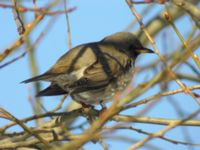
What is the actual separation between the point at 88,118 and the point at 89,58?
2.82 ft

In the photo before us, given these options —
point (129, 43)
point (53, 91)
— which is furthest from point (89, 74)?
point (129, 43)

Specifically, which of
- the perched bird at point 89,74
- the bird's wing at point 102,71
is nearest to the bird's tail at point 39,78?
the perched bird at point 89,74

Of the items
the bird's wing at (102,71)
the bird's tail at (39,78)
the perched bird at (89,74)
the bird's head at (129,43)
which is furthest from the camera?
the bird's head at (129,43)

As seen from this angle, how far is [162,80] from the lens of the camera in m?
2.17

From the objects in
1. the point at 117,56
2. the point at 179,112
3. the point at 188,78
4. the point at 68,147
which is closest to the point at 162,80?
the point at 68,147

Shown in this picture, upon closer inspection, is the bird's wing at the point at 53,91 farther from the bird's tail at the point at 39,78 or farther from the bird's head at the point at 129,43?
the bird's head at the point at 129,43

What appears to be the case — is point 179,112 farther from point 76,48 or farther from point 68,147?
point 76,48

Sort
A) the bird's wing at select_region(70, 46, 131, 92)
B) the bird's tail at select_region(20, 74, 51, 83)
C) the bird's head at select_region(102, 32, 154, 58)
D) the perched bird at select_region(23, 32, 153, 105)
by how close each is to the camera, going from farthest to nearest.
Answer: the bird's head at select_region(102, 32, 154, 58) → the bird's wing at select_region(70, 46, 131, 92) → the perched bird at select_region(23, 32, 153, 105) → the bird's tail at select_region(20, 74, 51, 83)

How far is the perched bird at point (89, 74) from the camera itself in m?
5.03

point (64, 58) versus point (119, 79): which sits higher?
point (64, 58)

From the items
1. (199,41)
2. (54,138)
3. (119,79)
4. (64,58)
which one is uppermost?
(64,58)

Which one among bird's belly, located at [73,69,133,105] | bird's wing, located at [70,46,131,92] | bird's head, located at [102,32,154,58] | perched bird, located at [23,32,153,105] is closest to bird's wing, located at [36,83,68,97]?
perched bird, located at [23,32,153,105]

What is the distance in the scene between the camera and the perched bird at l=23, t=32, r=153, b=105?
5.03 meters

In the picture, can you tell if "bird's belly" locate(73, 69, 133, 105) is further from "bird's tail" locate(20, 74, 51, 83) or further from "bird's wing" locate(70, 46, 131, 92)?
"bird's tail" locate(20, 74, 51, 83)
